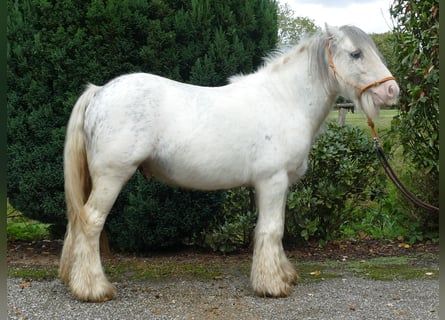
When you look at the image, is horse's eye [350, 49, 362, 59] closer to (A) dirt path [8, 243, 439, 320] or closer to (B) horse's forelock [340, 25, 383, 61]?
(B) horse's forelock [340, 25, 383, 61]

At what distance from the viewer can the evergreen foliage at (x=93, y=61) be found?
4.72m

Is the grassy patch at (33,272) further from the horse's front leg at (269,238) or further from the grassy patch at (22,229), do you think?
the horse's front leg at (269,238)

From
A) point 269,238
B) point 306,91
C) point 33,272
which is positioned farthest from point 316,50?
point 33,272

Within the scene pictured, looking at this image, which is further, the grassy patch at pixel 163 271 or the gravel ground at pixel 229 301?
the grassy patch at pixel 163 271

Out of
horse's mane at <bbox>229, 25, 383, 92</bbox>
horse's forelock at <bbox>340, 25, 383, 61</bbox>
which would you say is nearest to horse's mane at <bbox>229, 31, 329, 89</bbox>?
horse's mane at <bbox>229, 25, 383, 92</bbox>

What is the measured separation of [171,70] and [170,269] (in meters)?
1.94

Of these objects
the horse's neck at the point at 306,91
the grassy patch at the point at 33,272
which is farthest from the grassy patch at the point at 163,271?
the horse's neck at the point at 306,91

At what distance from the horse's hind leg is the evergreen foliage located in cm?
127

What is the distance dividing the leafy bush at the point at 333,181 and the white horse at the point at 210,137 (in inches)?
52.8

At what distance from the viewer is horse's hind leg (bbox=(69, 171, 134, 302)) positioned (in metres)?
3.56

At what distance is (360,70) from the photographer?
3641 millimetres

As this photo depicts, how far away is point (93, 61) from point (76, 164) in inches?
56.7

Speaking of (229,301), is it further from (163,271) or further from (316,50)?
(316,50)

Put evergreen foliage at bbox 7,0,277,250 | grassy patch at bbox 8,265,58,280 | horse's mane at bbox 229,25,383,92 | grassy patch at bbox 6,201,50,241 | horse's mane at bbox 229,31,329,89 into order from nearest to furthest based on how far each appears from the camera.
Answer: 1. horse's mane at bbox 229,25,383,92
2. horse's mane at bbox 229,31,329,89
3. grassy patch at bbox 8,265,58,280
4. evergreen foliage at bbox 7,0,277,250
5. grassy patch at bbox 6,201,50,241
